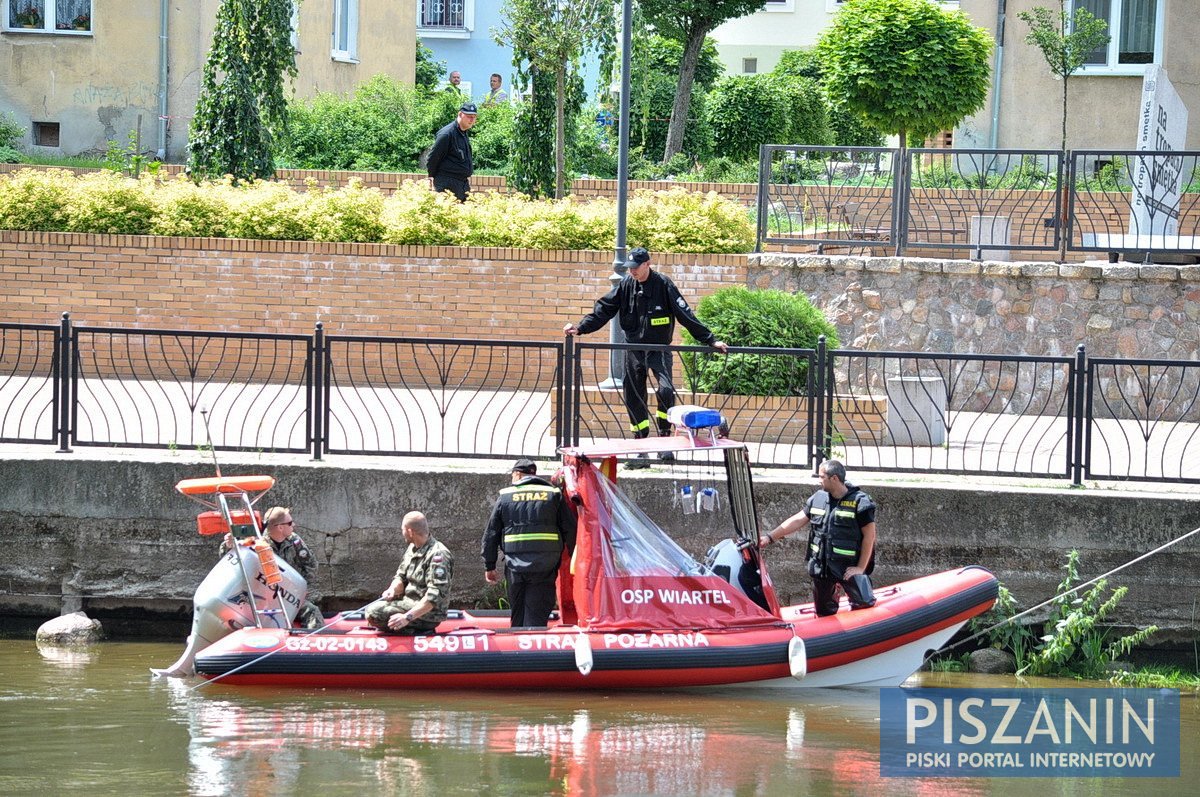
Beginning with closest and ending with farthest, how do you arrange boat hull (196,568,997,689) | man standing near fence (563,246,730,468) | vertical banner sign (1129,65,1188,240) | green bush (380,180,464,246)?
boat hull (196,568,997,689)
man standing near fence (563,246,730,468)
vertical banner sign (1129,65,1188,240)
green bush (380,180,464,246)

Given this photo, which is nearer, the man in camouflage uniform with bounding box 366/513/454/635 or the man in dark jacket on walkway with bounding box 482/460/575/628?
the man in camouflage uniform with bounding box 366/513/454/635

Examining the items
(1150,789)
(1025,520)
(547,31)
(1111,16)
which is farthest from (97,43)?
(1150,789)

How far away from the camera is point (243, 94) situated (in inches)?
739

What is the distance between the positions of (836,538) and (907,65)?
10977mm

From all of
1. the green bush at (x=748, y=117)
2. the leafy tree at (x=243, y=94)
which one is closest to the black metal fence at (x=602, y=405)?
the leafy tree at (x=243, y=94)

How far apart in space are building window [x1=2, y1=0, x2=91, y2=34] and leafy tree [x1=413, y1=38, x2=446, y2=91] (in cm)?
957

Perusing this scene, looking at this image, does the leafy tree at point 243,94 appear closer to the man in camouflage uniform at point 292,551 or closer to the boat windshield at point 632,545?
the man in camouflage uniform at point 292,551

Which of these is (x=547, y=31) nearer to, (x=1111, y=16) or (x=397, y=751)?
(x=1111, y=16)

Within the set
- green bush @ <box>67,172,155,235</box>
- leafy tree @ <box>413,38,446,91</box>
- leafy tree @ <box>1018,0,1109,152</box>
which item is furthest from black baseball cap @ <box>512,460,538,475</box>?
leafy tree @ <box>413,38,446,91</box>

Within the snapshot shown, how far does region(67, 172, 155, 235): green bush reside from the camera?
16.0 metres

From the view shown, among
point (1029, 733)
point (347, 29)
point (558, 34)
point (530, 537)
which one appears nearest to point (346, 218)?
point (558, 34)

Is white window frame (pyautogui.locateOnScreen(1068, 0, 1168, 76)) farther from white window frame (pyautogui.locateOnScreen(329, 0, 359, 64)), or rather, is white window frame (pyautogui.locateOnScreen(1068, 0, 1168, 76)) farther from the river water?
the river water

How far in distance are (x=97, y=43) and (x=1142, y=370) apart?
15368 millimetres

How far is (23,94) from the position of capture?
22203 mm
